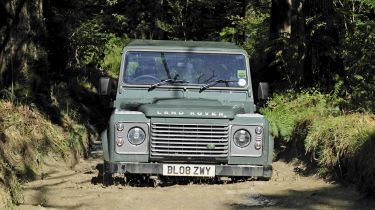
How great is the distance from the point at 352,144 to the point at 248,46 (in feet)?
38.5

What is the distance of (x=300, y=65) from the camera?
13.3 m

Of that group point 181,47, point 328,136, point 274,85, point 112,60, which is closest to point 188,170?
point 181,47

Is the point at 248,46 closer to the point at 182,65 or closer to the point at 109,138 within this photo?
the point at 182,65

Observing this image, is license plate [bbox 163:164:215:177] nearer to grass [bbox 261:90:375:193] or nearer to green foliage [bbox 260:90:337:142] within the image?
grass [bbox 261:90:375:193]

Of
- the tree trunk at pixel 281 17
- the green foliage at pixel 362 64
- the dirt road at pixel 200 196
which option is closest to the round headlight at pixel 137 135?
the dirt road at pixel 200 196

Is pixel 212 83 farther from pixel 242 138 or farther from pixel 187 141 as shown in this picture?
pixel 187 141

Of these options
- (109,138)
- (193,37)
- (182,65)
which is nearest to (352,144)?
(182,65)

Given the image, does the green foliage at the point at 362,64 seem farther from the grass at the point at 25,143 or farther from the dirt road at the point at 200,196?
the grass at the point at 25,143

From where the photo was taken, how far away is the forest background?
330 inches

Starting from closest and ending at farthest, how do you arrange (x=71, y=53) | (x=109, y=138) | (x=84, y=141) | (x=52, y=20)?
(x=109, y=138), (x=84, y=141), (x=52, y=20), (x=71, y=53)

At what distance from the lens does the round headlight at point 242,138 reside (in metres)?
7.54

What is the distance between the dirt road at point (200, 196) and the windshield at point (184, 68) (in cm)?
147

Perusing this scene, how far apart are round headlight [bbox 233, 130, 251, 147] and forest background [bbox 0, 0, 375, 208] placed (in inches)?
54.7

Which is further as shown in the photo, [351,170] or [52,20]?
[52,20]
